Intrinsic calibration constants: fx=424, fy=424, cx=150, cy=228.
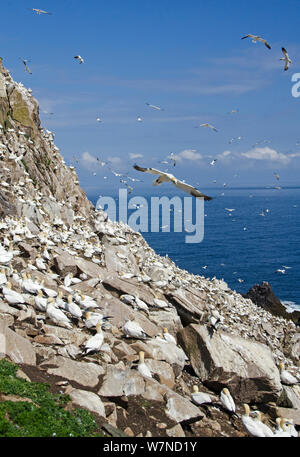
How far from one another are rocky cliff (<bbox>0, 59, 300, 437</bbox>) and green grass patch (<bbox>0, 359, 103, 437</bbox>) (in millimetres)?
214

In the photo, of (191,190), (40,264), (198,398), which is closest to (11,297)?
(40,264)

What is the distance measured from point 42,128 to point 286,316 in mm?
37276

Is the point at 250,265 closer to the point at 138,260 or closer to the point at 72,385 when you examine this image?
the point at 138,260

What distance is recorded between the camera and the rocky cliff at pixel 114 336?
11.8m

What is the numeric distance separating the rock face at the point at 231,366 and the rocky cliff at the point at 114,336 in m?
0.04

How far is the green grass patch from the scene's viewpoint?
8750mm

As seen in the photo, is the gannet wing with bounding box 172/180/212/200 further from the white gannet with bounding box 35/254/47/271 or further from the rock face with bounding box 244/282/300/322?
the rock face with bounding box 244/282/300/322

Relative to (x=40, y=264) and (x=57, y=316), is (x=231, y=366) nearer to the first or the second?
(x=57, y=316)

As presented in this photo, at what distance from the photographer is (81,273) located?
2247 centimetres

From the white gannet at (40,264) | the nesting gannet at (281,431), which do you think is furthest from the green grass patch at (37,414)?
the white gannet at (40,264)

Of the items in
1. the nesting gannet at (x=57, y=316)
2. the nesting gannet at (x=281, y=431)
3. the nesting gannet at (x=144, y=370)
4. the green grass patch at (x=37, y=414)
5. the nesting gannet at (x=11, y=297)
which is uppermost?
the nesting gannet at (x=11, y=297)

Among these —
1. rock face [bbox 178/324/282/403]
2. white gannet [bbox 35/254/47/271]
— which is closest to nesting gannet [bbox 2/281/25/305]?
white gannet [bbox 35/254/47/271]

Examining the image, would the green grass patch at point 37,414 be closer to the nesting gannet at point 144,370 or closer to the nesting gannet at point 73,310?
the nesting gannet at point 144,370
